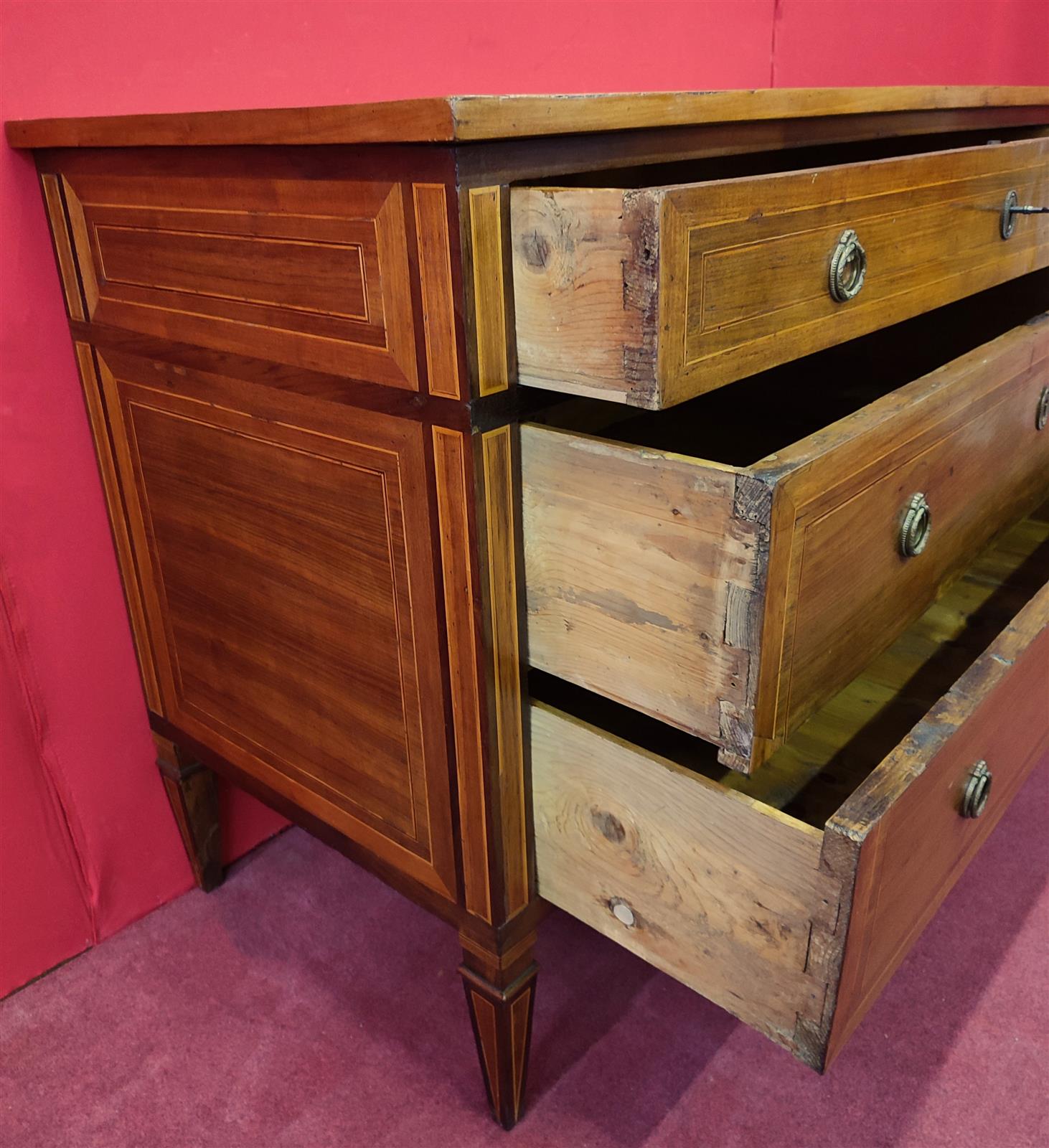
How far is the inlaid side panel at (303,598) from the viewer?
25.2 inches

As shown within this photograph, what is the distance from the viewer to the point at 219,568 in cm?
79

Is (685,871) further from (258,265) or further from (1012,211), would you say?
(1012,211)

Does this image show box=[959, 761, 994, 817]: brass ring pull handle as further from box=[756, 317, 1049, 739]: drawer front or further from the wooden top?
the wooden top

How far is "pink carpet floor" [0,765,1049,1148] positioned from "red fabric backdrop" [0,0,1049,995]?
95 mm

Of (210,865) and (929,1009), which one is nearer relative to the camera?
(929,1009)

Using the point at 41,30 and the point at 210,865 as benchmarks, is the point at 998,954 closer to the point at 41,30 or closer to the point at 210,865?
the point at 210,865

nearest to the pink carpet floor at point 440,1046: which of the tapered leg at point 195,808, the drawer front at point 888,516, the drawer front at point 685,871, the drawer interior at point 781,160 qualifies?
the tapered leg at point 195,808

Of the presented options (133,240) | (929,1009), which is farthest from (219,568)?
(929,1009)

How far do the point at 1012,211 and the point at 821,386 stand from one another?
27cm

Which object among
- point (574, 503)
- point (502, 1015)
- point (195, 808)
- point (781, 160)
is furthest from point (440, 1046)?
point (781, 160)

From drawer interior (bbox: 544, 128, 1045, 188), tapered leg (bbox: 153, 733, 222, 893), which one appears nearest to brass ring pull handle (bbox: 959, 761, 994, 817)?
drawer interior (bbox: 544, 128, 1045, 188)

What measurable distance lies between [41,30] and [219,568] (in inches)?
16.6

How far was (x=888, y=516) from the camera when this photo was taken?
0.64 metres

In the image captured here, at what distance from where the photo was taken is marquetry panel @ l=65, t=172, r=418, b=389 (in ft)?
1.81
